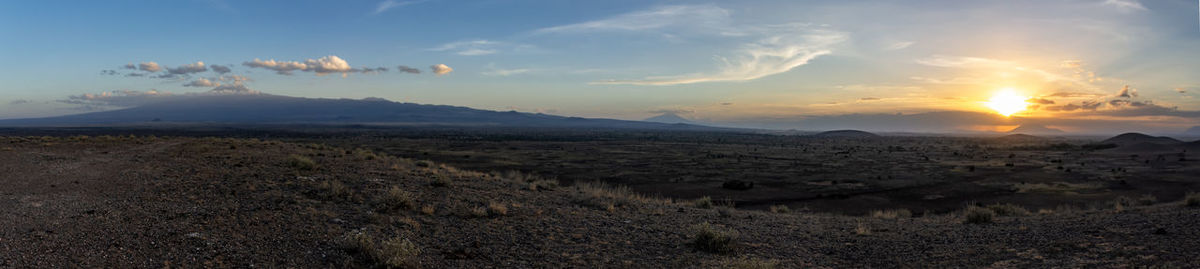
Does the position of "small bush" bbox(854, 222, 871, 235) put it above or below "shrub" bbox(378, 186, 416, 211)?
below

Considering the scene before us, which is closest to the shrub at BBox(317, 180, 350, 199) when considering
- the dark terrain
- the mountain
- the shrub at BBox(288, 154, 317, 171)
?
the dark terrain

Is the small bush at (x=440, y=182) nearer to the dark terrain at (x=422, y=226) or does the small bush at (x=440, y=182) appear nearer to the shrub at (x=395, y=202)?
the dark terrain at (x=422, y=226)

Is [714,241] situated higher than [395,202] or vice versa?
[395,202]

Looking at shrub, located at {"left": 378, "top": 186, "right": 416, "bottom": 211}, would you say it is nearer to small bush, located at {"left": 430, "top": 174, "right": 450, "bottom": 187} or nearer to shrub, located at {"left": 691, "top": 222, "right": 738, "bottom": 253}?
small bush, located at {"left": 430, "top": 174, "right": 450, "bottom": 187}

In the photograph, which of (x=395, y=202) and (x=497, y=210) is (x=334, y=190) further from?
(x=497, y=210)

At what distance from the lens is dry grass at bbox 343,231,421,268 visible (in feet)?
27.4

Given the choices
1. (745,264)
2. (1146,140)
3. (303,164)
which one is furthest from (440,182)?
(1146,140)

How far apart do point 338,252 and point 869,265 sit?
9209 mm

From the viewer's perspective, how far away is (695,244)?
36.3ft

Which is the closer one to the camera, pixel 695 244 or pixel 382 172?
pixel 695 244

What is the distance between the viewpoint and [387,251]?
8562mm

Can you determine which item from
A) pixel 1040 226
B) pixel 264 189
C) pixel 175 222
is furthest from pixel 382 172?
pixel 1040 226

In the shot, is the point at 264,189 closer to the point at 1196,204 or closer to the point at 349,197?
the point at 349,197

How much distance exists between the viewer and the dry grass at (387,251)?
8359mm
